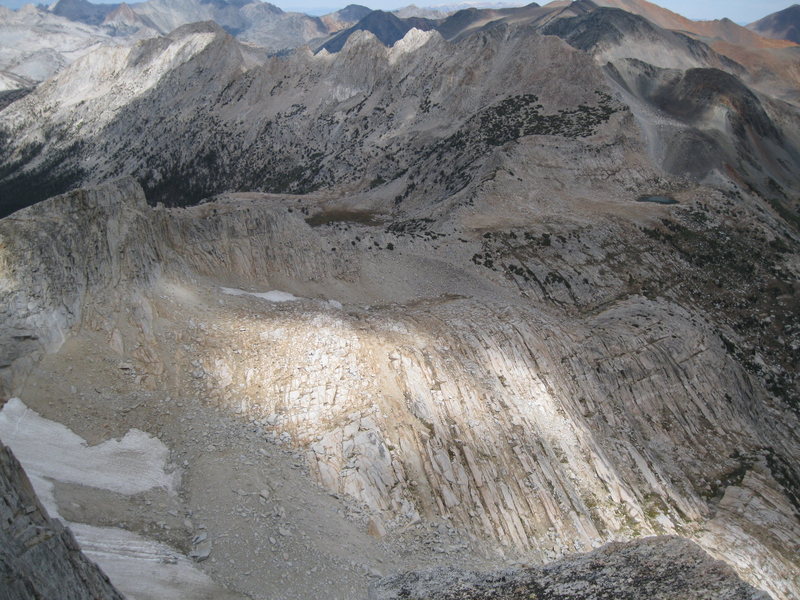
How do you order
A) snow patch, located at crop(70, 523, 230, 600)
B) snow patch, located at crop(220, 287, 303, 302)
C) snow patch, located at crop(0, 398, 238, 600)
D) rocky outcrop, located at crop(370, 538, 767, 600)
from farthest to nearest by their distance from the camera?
snow patch, located at crop(220, 287, 303, 302), rocky outcrop, located at crop(370, 538, 767, 600), snow patch, located at crop(0, 398, 238, 600), snow patch, located at crop(70, 523, 230, 600)

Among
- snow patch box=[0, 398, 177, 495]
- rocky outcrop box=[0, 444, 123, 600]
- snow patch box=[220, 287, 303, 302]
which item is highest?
rocky outcrop box=[0, 444, 123, 600]

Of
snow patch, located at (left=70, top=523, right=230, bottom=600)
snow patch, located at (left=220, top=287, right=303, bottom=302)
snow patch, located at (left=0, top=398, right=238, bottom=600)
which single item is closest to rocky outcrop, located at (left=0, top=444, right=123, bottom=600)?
snow patch, located at (left=70, top=523, right=230, bottom=600)

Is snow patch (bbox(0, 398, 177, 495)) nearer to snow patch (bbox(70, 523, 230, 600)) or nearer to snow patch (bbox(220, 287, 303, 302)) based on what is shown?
snow patch (bbox(70, 523, 230, 600))

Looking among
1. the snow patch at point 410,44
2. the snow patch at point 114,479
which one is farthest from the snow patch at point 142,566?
the snow patch at point 410,44

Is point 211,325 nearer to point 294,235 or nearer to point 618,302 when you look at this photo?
point 294,235

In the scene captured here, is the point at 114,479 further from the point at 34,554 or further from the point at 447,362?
the point at 447,362
